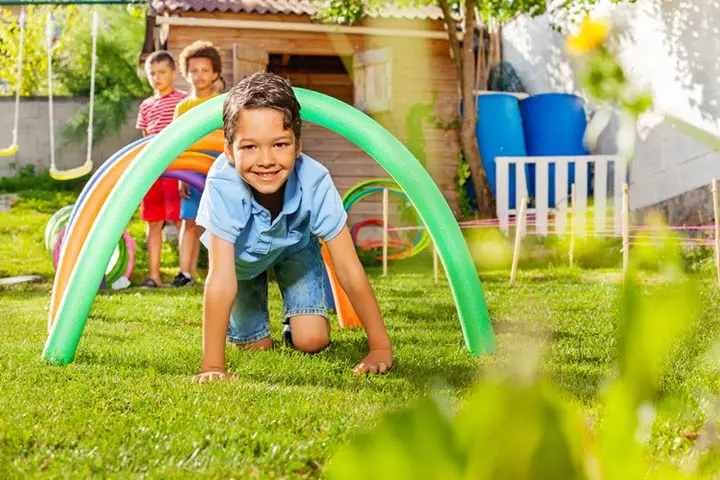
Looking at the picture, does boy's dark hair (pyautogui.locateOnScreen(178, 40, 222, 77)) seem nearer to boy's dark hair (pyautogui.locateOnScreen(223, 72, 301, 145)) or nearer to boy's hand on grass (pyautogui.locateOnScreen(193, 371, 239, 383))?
boy's dark hair (pyautogui.locateOnScreen(223, 72, 301, 145))

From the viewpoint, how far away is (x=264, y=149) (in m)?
2.88

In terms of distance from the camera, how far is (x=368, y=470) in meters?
0.29

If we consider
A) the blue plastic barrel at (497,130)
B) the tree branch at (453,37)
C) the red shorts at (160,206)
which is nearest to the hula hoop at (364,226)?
the blue plastic barrel at (497,130)

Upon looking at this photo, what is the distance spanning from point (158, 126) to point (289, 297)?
2.77m

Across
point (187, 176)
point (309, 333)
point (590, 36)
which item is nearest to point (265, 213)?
point (309, 333)

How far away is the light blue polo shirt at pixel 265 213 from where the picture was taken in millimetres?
2988

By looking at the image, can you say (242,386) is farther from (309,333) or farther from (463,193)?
(463,193)

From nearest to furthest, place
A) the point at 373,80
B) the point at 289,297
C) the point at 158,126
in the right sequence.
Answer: the point at 289,297
the point at 158,126
the point at 373,80

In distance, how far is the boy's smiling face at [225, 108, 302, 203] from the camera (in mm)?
2838

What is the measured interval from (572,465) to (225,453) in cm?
174

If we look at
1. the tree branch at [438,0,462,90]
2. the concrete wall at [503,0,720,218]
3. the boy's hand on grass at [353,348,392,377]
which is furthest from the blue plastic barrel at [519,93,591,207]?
the boy's hand on grass at [353,348,392,377]

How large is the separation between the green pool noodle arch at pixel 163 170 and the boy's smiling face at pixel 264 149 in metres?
0.41

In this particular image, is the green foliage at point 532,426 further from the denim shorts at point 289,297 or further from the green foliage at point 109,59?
the green foliage at point 109,59

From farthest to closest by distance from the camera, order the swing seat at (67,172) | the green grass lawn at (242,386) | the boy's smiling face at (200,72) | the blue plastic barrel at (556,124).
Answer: the blue plastic barrel at (556,124) → the swing seat at (67,172) → the boy's smiling face at (200,72) → the green grass lawn at (242,386)
